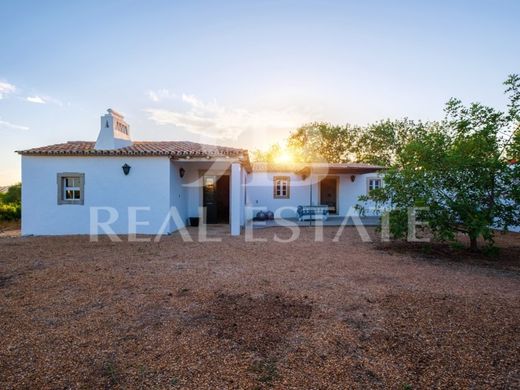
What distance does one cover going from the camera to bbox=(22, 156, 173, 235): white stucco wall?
1076 centimetres

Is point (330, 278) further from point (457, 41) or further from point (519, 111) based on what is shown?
point (457, 41)

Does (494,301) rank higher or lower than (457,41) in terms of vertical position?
lower

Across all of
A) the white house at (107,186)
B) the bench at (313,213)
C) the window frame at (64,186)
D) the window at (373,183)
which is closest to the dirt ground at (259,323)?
the white house at (107,186)

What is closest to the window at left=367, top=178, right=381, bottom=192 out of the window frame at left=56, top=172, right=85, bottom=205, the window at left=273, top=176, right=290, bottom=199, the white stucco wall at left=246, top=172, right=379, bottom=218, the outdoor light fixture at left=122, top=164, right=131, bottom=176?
the white stucco wall at left=246, top=172, right=379, bottom=218

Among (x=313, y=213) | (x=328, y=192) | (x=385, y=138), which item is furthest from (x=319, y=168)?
(x=385, y=138)

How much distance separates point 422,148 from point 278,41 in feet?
19.8

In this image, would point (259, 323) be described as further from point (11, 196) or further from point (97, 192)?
point (11, 196)

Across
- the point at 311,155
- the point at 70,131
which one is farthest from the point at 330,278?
the point at 311,155

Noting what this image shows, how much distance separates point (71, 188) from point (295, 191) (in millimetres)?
11838

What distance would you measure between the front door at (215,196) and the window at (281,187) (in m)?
3.88

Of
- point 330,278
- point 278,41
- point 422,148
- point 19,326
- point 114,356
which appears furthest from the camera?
point 278,41

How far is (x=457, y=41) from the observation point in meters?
8.83

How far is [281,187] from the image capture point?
59.0ft

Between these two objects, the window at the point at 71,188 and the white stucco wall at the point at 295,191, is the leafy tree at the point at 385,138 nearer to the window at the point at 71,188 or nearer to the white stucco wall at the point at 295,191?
the white stucco wall at the point at 295,191
